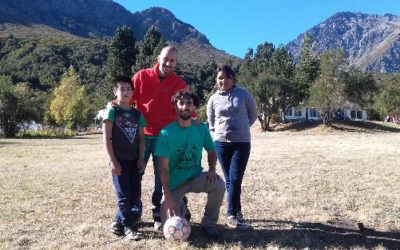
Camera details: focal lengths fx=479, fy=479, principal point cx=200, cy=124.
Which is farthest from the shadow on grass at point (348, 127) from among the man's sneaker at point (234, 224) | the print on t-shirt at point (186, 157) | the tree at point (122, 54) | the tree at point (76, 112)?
the print on t-shirt at point (186, 157)

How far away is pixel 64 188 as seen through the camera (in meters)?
9.13

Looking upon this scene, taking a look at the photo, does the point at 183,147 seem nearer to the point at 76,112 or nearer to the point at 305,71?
the point at 76,112

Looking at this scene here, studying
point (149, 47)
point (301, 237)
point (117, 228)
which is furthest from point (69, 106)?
point (301, 237)

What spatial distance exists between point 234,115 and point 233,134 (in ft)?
0.77

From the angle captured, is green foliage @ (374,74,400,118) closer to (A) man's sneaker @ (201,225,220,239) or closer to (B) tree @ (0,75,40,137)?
(B) tree @ (0,75,40,137)

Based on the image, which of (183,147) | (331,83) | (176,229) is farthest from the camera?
(331,83)

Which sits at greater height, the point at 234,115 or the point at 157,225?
the point at 234,115

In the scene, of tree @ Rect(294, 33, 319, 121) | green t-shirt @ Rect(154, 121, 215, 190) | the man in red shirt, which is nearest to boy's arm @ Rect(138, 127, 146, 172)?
the man in red shirt

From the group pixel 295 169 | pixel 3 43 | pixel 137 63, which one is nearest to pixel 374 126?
pixel 137 63

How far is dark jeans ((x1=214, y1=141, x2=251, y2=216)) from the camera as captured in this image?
5816mm

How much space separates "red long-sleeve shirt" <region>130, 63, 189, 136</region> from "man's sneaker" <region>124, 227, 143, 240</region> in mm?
1154

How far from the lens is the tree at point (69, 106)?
52938mm

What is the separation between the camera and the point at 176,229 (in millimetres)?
4871

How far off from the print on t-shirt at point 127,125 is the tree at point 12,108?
127 ft
